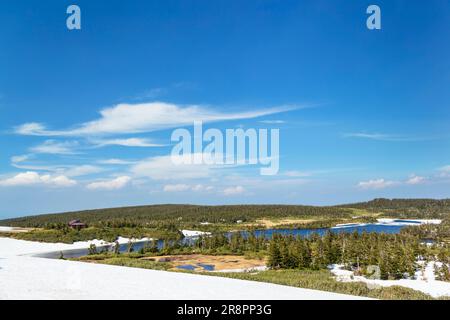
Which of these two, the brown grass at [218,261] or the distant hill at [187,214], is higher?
the brown grass at [218,261]

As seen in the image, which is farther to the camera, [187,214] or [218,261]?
[187,214]

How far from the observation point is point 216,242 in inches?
2709

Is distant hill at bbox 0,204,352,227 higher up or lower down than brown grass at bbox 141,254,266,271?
lower down

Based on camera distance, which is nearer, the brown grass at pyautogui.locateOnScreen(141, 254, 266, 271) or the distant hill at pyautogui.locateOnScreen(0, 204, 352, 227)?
the brown grass at pyautogui.locateOnScreen(141, 254, 266, 271)

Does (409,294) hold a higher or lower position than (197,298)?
lower

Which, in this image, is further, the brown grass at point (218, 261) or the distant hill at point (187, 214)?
the distant hill at point (187, 214)

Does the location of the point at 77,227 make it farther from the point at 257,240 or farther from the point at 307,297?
the point at 307,297

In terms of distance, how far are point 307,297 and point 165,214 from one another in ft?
545

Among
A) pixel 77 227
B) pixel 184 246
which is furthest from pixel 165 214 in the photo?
pixel 184 246

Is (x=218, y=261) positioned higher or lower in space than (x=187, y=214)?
higher

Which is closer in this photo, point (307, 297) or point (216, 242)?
point (307, 297)

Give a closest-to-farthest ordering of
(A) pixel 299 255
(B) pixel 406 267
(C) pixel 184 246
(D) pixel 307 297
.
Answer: (D) pixel 307 297 < (B) pixel 406 267 < (A) pixel 299 255 < (C) pixel 184 246
